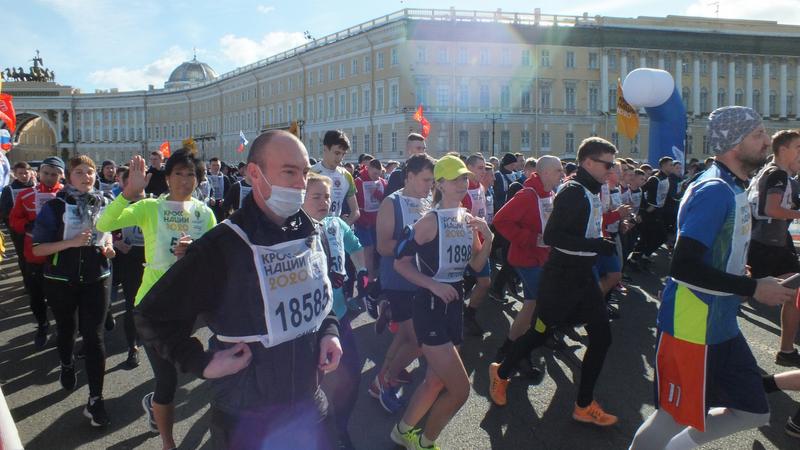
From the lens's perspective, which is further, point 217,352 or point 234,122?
point 234,122

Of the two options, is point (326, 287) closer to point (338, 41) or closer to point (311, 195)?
point (311, 195)

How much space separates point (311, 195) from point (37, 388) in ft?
12.6

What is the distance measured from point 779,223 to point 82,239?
6765mm

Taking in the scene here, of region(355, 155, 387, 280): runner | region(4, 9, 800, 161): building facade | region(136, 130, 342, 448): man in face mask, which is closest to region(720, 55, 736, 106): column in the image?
region(4, 9, 800, 161): building facade

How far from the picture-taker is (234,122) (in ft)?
250

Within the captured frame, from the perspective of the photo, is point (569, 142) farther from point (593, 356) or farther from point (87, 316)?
point (87, 316)

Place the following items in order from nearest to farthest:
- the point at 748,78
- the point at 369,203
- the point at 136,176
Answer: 1. the point at 136,176
2. the point at 369,203
3. the point at 748,78

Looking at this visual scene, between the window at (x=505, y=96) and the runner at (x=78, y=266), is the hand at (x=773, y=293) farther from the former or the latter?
the window at (x=505, y=96)

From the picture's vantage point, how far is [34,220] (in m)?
7.23

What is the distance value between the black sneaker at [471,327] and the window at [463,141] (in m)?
45.7

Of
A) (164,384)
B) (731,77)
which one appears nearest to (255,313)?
(164,384)

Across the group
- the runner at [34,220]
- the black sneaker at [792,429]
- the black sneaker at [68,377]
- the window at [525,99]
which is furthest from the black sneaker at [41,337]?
the window at [525,99]

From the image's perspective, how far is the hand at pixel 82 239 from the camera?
4.75 m

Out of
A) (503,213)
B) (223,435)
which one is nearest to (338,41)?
(503,213)
